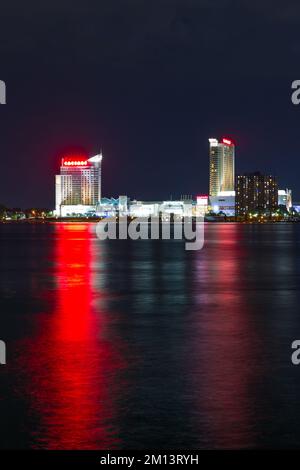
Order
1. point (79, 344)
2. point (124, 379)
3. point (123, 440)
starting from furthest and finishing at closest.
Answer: point (79, 344) → point (124, 379) → point (123, 440)

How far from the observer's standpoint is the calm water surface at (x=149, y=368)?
9.67m

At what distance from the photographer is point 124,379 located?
494 inches

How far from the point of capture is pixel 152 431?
31.6ft

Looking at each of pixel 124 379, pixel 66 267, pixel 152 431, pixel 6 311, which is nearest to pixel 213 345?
pixel 124 379

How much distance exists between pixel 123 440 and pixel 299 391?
11.6 feet

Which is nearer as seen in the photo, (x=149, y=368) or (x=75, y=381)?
(x=75, y=381)

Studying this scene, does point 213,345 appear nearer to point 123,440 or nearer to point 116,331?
point 116,331

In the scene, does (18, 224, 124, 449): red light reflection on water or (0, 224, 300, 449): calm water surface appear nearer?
(18, 224, 124, 449): red light reflection on water

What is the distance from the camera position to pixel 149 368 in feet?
44.4

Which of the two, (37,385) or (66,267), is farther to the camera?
(66,267)

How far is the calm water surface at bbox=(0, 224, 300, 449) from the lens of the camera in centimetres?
967

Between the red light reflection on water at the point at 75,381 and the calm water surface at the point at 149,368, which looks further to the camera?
the calm water surface at the point at 149,368

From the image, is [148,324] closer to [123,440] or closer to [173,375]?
[173,375]
